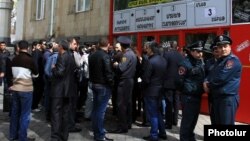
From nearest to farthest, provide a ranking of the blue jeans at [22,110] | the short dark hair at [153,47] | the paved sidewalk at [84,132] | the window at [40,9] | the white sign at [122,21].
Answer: the blue jeans at [22,110] → the short dark hair at [153,47] → the paved sidewalk at [84,132] → the white sign at [122,21] → the window at [40,9]

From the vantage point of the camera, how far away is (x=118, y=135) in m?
7.89

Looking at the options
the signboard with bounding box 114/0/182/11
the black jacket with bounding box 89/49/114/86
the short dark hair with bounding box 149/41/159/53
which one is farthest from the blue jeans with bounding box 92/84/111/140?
the signboard with bounding box 114/0/182/11

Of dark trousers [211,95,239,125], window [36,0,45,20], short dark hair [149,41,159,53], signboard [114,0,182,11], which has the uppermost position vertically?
window [36,0,45,20]

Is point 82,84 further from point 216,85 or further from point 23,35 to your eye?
point 23,35

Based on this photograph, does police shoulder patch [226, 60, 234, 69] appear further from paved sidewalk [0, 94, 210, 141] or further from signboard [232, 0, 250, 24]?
signboard [232, 0, 250, 24]

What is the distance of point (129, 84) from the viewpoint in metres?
8.02

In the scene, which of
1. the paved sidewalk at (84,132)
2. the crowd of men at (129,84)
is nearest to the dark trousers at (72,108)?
the crowd of men at (129,84)

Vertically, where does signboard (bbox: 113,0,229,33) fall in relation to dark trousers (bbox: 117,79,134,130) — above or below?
above

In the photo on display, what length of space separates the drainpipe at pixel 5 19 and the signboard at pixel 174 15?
49.6 ft

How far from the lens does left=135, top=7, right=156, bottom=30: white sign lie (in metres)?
12.4

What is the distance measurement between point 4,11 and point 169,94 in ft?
60.3

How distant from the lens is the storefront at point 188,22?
9328 millimetres

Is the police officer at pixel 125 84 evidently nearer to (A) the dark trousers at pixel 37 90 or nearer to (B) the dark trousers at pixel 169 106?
(B) the dark trousers at pixel 169 106

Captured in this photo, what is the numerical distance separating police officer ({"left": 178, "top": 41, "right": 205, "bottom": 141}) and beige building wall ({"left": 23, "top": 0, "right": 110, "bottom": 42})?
8.74 m
